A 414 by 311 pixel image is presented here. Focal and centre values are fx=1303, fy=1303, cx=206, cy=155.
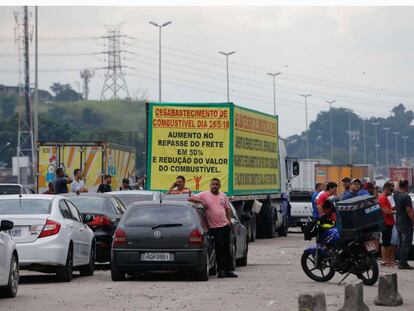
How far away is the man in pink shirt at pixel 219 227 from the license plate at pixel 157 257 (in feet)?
4.16

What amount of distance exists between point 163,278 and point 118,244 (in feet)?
3.68

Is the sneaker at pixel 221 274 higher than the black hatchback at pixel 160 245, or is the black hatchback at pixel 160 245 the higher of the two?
the black hatchback at pixel 160 245

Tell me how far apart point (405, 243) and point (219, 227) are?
4644 mm

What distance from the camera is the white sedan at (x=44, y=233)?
1939cm

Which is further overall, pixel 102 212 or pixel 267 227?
pixel 267 227

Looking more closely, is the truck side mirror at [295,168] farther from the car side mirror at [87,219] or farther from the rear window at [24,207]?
the rear window at [24,207]

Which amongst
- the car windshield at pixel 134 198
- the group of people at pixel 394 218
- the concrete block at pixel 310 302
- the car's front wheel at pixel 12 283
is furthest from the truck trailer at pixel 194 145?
the concrete block at pixel 310 302

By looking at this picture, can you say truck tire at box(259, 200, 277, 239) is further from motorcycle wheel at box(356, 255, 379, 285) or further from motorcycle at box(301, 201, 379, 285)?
motorcycle wheel at box(356, 255, 379, 285)

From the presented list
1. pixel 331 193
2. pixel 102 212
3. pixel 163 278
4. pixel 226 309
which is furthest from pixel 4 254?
pixel 331 193

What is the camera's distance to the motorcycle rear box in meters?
19.6

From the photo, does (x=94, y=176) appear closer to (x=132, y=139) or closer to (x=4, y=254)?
(x=4, y=254)

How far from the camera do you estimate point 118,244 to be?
19906 mm

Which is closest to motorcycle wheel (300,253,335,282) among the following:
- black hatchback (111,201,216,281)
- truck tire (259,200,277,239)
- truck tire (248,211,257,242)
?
black hatchback (111,201,216,281)

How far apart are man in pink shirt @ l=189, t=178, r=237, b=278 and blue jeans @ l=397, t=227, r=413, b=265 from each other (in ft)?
14.3
